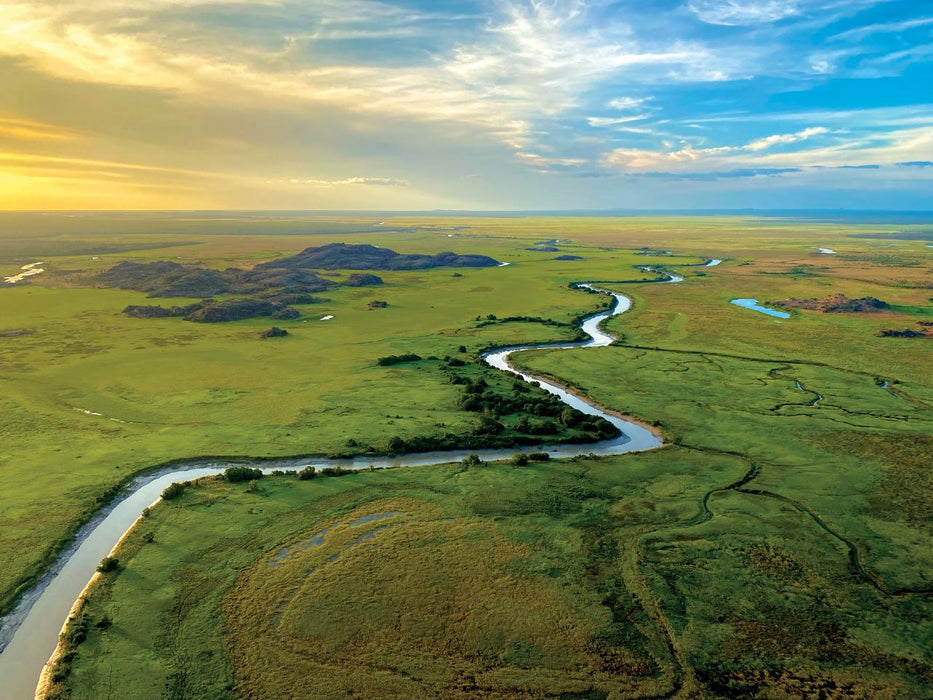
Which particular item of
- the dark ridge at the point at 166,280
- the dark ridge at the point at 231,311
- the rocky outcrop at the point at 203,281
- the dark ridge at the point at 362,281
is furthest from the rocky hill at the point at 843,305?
the dark ridge at the point at 166,280

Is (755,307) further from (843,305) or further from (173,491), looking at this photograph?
(173,491)

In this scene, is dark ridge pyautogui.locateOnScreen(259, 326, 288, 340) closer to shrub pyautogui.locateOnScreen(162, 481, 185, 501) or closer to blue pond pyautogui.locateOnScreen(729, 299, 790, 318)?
shrub pyautogui.locateOnScreen(162, 481, 185, 501)

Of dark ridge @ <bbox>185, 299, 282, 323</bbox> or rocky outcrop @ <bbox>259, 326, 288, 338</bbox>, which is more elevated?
dark ridge @ <bbox>185, 299, 282, 323</bbox>

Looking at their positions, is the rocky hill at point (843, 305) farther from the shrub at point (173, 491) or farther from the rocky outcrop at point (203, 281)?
the shrub at point (173, 491)

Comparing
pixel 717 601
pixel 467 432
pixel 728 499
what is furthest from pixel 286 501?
pixel 728 499

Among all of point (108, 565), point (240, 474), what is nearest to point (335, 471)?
point (240, 474)

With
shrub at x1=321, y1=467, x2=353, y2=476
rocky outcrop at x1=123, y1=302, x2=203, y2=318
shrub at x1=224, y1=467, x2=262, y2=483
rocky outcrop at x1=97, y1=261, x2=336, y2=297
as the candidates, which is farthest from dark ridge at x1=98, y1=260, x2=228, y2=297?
shrub at x1=321, y1=467, x2=353, y2=476
